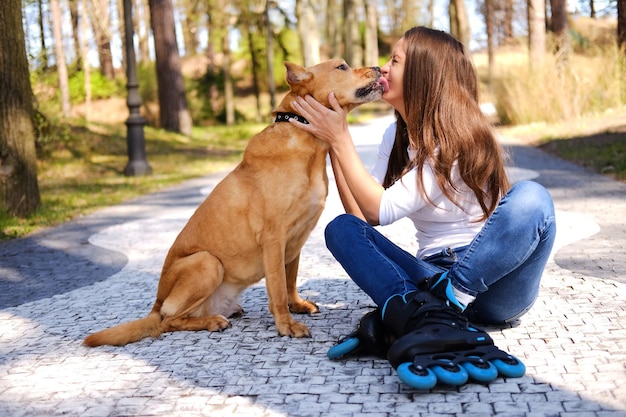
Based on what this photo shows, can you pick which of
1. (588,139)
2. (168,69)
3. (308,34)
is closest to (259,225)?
(588,139)

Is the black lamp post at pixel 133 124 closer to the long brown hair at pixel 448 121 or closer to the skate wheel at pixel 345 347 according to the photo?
the long brown hair at pixel 448 121

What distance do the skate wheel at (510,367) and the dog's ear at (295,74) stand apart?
6.34 feet

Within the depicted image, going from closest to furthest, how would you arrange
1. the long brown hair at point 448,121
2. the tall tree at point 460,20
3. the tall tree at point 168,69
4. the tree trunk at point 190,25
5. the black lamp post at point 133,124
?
the long brown hair at point 448,121
the black lamp post at point 133,124
the tall tree at point 168,69
the tall tree at point 460,20
the tree trunk at point 190,25

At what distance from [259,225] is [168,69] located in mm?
19578

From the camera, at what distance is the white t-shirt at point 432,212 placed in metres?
3.72

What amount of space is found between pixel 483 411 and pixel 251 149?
6.92 ft

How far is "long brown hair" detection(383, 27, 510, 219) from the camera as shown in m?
3.72

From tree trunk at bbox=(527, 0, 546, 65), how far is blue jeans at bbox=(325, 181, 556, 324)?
15.3m

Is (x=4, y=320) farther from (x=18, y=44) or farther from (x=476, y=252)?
(x=18, y=44)

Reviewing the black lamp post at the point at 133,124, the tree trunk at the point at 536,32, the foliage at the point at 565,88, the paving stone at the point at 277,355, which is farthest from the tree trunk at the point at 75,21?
the paving stone at the point at 277,355

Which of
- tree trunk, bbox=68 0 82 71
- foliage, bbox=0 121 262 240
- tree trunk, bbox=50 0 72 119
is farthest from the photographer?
tree trunk, bbox=68 0 82 71

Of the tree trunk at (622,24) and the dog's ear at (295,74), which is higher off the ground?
the tree trunk at (622,24)

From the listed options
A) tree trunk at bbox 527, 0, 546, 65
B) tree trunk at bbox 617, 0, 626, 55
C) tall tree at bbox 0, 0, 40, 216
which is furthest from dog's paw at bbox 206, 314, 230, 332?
tree trunk at bbox 527, 0, 546, 65

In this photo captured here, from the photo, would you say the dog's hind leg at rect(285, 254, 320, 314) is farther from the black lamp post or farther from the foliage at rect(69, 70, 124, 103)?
the foliage at rect(69, 70, 124, 103)
